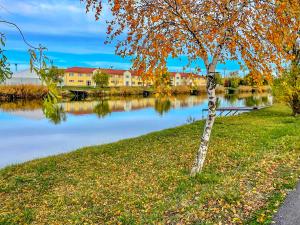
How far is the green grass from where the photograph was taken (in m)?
8.98

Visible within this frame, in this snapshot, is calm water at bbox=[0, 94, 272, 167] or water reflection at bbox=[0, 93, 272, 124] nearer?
calm water at bbox=[0, 94, 272, 167]

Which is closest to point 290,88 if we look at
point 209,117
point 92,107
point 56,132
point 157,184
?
point 209,117

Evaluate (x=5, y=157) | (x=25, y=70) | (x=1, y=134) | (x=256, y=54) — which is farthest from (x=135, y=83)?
(x=256, y=54)

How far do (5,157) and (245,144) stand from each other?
50.9 feet

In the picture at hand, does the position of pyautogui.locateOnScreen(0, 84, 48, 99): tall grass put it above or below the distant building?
below

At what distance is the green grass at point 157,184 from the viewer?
353 inches

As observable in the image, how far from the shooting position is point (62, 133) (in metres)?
33.5

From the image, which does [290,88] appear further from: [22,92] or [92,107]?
[22,92]

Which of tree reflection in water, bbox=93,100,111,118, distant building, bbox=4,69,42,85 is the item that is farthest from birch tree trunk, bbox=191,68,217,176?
distant building, bbox=4,69,42,85

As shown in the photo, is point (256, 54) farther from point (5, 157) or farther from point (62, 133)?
point (62, 133)

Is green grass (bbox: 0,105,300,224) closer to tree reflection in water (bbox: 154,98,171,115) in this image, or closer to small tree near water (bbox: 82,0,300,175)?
small tree near water (bbox: 82,0,300,175)

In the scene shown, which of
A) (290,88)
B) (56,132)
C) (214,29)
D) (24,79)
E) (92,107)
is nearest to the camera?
(214,29)

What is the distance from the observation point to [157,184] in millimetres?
11898

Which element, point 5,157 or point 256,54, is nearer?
point 256,54
